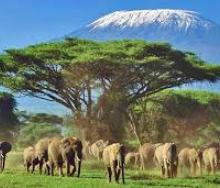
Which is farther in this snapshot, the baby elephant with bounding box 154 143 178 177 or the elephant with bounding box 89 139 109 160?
the elephant with bounding box 89 139 109 160

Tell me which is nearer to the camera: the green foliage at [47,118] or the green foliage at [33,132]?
the green foliage at [47,118]

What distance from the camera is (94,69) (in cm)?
5084

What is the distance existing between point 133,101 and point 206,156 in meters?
16.5

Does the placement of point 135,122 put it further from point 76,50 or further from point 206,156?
point 206,156

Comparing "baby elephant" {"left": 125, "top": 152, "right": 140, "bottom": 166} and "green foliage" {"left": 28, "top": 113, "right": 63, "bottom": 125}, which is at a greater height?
"green foliage" {"left": 28, "top": 113, "right": 63, "bottom": 125}

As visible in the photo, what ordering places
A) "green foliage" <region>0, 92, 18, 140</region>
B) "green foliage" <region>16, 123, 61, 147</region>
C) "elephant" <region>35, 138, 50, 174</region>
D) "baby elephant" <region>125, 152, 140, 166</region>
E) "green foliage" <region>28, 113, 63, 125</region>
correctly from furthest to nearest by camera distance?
"green foliage" <region>16, 123, 61, 147</region> < "green foliage" <region>0, 92, 18, 140</region> < "green foliage" <region>28, 113, 63, 125</region> < "baby elephant" <region>125, 152, 140, 166</region> < "elephant" <region>35, 138, 50, 174</region>

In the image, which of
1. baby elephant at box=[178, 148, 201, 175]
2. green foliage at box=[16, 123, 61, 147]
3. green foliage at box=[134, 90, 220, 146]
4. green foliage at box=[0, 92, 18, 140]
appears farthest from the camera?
green foliage at box=[16, 123, 61, 147]

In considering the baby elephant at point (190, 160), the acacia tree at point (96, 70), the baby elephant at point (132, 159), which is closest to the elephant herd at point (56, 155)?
the baby elephant at point (190, 160)

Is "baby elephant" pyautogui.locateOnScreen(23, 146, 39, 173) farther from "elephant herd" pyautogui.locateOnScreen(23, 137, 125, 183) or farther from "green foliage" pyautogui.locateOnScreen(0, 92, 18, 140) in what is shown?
"green foliage" pyautogui.locateOnScreen(0, 92, 18, 140)

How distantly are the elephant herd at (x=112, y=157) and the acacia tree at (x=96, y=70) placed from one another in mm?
10105

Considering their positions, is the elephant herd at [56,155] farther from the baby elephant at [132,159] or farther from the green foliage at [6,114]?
the green foliage at [6,114]

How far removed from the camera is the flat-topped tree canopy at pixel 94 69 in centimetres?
5031

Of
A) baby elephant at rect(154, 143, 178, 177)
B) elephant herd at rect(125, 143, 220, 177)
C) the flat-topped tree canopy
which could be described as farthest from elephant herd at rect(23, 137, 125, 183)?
the flat-topped tree canopy

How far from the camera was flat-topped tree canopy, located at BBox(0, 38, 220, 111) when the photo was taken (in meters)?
50.3
